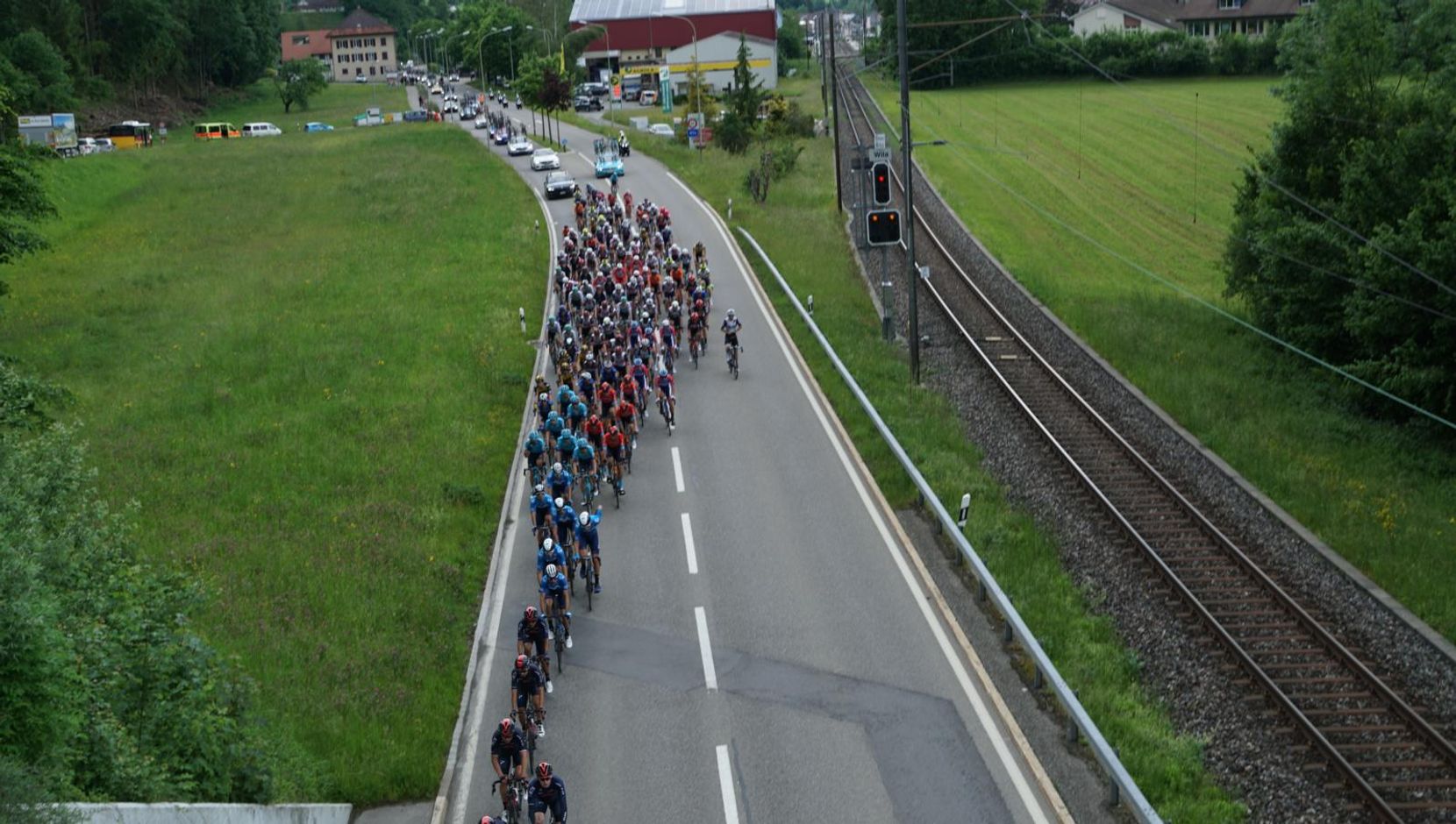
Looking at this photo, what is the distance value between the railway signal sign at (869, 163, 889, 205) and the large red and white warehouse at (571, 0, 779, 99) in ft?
245

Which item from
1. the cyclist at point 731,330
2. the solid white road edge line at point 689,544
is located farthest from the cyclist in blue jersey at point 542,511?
the cyclist at point 731,330

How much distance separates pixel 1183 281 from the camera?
4097 centimetres

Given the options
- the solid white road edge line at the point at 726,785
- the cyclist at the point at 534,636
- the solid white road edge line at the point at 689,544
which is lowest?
the solid white road edge line at the point at 726,785

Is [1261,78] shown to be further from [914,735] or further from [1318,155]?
[914,735]

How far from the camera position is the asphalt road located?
525 inches

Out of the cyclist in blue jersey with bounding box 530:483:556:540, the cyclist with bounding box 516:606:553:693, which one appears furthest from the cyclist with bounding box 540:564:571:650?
the cyclist in blue jersey with bounding box 530:483:556:540

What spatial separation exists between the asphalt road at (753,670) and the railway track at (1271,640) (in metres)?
3.36

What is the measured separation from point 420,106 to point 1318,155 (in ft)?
324

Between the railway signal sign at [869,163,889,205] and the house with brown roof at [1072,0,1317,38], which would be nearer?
the railway signal sign at [869,163,889,205]

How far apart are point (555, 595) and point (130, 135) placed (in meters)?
88.6

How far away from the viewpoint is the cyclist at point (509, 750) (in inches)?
499

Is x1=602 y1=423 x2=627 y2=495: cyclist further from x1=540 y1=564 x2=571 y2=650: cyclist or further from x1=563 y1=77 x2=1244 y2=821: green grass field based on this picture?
x1=540 y1=564 x2=571 y2=650: cyclist

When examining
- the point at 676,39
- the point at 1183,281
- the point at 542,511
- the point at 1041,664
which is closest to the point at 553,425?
the point at 542,511

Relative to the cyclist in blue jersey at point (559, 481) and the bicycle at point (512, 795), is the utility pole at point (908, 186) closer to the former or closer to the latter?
the cyclist in blue jersey at point (559, 481)
